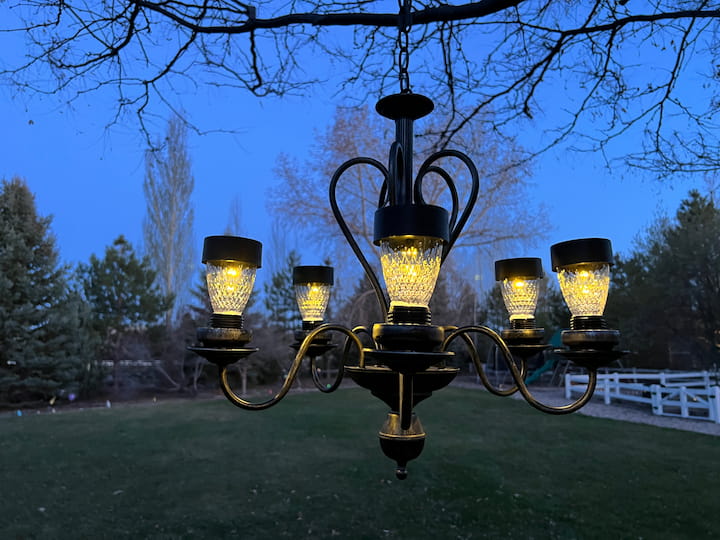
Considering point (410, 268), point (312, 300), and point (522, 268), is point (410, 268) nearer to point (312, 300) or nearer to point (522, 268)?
point (522, 268)

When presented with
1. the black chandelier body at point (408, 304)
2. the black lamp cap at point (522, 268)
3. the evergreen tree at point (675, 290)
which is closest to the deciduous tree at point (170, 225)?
the evergreen tree at point (675, 290)

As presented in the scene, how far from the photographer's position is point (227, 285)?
1.34 m

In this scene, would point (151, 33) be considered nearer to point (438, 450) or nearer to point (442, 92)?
point (442, 92)

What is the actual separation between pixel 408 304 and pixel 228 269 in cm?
57

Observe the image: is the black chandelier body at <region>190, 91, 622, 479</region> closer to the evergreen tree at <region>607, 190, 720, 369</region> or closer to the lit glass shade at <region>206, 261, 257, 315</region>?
the lit glass shade at <region>206, 261, 257, 315</region>

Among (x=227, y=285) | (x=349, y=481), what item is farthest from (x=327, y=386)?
(x=349, y=481)

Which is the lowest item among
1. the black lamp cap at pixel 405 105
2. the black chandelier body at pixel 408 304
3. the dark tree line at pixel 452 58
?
the black chandelier body at pixel 408 304

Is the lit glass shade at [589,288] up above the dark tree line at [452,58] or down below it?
below

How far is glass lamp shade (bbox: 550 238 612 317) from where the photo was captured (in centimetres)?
131

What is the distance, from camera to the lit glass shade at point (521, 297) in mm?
1797

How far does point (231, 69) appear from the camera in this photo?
2662mm

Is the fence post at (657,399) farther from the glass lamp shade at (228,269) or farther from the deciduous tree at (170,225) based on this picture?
the deciduous tree at (170,225)

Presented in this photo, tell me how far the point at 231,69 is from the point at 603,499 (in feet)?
14.5

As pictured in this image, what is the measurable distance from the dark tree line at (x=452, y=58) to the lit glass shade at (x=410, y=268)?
1472 mm
